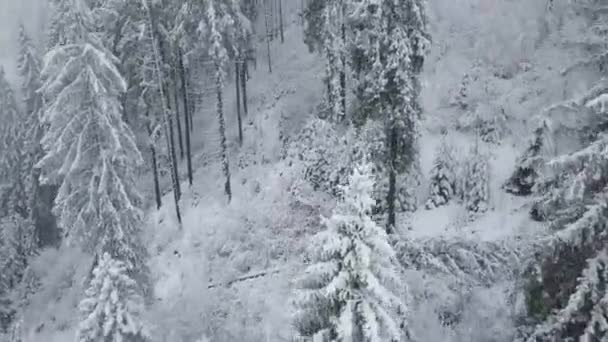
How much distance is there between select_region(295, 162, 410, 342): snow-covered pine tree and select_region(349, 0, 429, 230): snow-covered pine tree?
1066 centimetres

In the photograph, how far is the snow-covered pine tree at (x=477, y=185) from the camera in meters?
26.9

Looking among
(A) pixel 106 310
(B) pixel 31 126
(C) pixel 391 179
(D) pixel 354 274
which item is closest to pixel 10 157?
(B) pixel 31 126

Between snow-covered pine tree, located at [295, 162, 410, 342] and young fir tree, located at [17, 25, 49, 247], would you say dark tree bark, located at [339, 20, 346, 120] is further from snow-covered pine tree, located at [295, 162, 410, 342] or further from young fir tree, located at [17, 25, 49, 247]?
snow-covered pine tree, located at [295, 162, 410, 342]

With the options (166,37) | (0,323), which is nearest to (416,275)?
(166,37)

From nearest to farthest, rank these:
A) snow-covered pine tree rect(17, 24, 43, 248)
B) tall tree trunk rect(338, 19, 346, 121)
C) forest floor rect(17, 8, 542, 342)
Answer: forest floor rect(17, 8, 542, 342) → tall tree trunk rect(338, 19, 346, 121) → snow-covered pine tree rect(17, 24, 43, 248)

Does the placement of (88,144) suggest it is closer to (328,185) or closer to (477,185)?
(328,185)

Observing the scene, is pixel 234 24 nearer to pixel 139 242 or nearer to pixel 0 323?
pixel 139 242

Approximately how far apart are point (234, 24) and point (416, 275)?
62.7 feet

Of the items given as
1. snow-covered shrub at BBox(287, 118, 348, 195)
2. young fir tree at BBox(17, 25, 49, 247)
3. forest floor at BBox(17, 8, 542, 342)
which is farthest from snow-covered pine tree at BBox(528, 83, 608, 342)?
young fir tree at BBox(17, 25, 49, 247)

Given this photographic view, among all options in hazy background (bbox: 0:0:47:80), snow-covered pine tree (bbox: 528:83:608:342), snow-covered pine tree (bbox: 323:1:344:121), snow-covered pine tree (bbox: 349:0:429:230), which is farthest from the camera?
hazy background (bbox: 0:0:47:80)

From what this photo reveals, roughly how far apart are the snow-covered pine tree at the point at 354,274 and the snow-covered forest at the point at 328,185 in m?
0.05

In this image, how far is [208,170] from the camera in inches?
1559

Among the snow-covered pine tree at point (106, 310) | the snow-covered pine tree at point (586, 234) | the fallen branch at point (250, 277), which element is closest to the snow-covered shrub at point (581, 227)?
the snow-covered pine tree at point (586, 234)

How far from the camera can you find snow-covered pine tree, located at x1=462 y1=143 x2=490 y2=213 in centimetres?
2692
